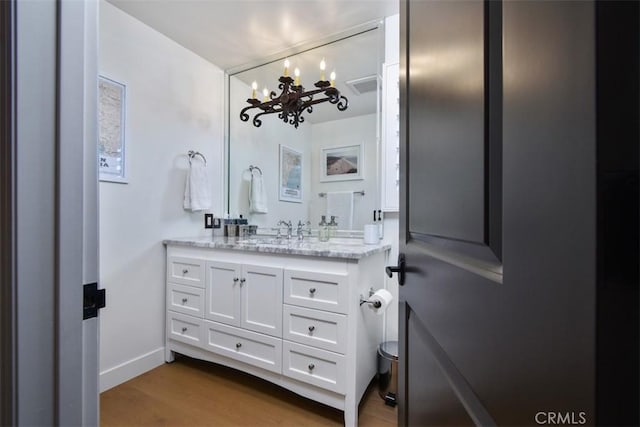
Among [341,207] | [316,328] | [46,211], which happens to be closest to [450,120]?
[46,211]

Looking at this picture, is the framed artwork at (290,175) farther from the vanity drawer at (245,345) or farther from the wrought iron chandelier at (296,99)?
the vanity drawer at (245,345)

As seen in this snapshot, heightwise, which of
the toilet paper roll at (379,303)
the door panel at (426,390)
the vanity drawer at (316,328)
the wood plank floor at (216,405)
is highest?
the door panel at (426,390)

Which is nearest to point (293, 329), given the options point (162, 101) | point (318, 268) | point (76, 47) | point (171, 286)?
point (318, 268)

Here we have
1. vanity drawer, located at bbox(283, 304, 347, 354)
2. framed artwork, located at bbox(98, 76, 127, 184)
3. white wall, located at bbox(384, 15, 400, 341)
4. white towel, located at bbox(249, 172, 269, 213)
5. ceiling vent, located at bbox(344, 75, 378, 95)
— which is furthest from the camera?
white towel, located at bbox(249, 172, 269, 213)

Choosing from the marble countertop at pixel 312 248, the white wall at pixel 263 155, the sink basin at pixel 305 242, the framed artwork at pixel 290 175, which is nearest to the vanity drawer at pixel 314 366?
the marble countertop at pixel 312 248

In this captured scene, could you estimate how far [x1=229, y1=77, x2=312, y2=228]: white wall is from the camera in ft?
7.99

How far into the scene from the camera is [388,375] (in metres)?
1.72

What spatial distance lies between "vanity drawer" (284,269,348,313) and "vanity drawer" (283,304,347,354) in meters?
0.04

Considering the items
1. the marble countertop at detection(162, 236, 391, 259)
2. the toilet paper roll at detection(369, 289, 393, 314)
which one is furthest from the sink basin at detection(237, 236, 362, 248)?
the toilet paper roll at detection(369, 289, 393, 314)

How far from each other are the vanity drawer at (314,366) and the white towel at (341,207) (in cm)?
94

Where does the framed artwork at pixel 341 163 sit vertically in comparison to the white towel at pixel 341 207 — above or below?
above

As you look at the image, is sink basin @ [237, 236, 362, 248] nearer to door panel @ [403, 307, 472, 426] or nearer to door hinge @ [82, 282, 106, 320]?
door panel @ [403, 307, 472, 426]

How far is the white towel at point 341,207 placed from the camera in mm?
2211

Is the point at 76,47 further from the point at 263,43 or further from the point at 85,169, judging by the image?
the point at 263,43
